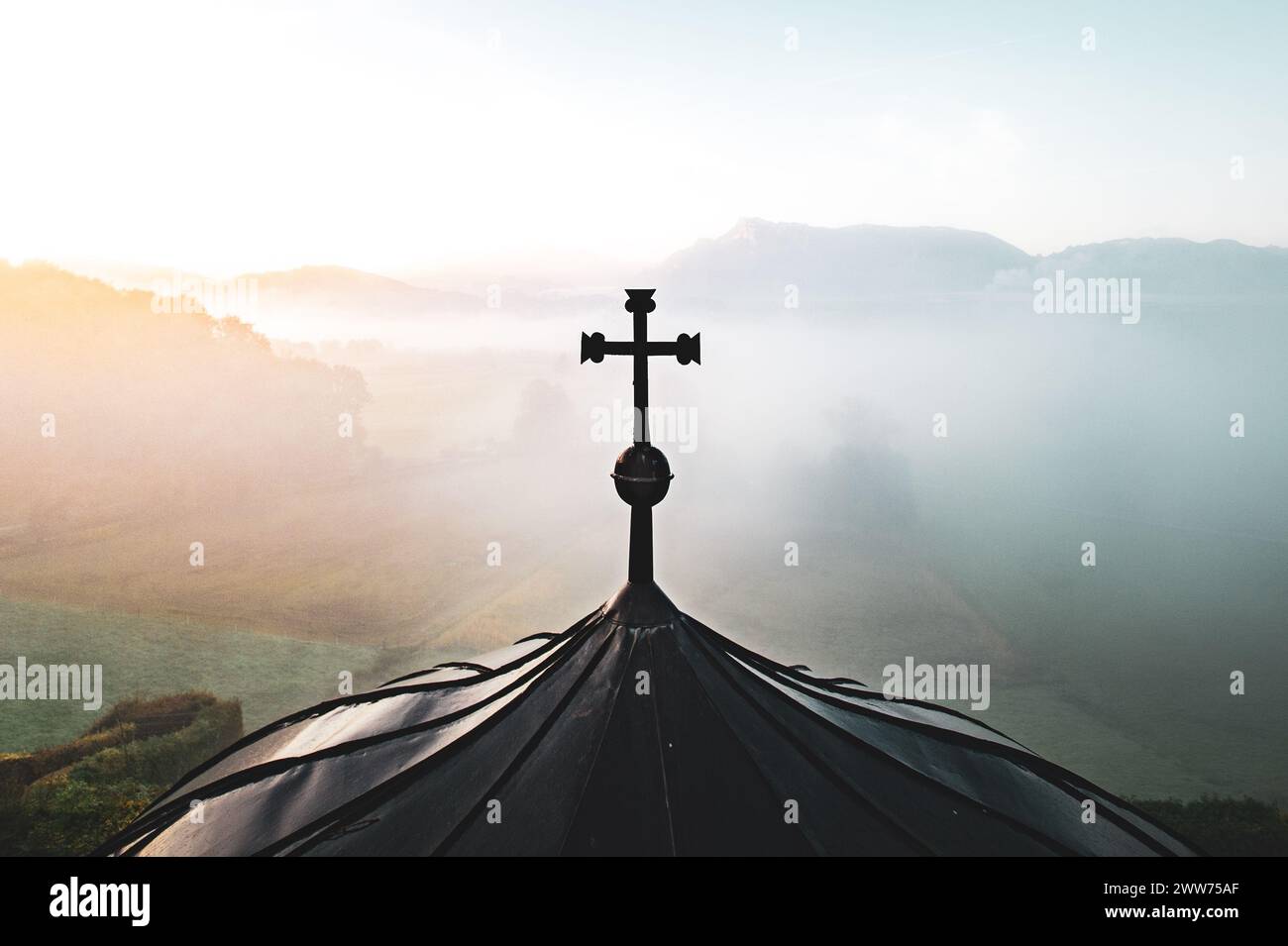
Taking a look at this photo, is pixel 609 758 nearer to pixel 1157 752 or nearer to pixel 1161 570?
pixel 1157 752

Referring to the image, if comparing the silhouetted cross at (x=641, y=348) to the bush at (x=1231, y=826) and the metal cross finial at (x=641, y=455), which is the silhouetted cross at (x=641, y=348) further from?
the bush at (x=1231, y=826)

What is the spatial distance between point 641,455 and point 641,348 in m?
0.74

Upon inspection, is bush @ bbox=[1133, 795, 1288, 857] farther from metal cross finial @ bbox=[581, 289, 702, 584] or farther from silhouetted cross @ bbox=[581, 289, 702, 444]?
silhouetted cross @ bbox=[581, 289, 702, 444]

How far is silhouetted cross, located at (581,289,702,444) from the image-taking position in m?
5.04

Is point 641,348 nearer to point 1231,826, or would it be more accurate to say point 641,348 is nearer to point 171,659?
point 1231,826

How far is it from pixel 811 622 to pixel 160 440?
4453 centimetres

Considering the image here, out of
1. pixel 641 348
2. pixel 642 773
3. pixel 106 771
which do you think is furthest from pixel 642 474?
pixel 106 771

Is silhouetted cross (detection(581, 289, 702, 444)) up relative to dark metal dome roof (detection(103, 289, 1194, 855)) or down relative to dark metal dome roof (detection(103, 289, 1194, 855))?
up

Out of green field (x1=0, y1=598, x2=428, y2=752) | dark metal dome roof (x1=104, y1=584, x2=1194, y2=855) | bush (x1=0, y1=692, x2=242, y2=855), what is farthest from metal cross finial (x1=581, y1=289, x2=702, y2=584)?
green field (x1=0, y1=598, x2=428, y2=752)

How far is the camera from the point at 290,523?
49.4 meters

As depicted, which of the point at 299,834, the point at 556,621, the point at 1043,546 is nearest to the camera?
the point at 299,834

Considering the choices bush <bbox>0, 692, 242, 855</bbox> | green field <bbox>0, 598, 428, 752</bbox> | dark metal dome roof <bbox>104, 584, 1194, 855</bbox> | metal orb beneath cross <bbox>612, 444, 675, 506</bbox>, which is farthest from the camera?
green field <bbox>0, 598, 428, 752</bbox>
